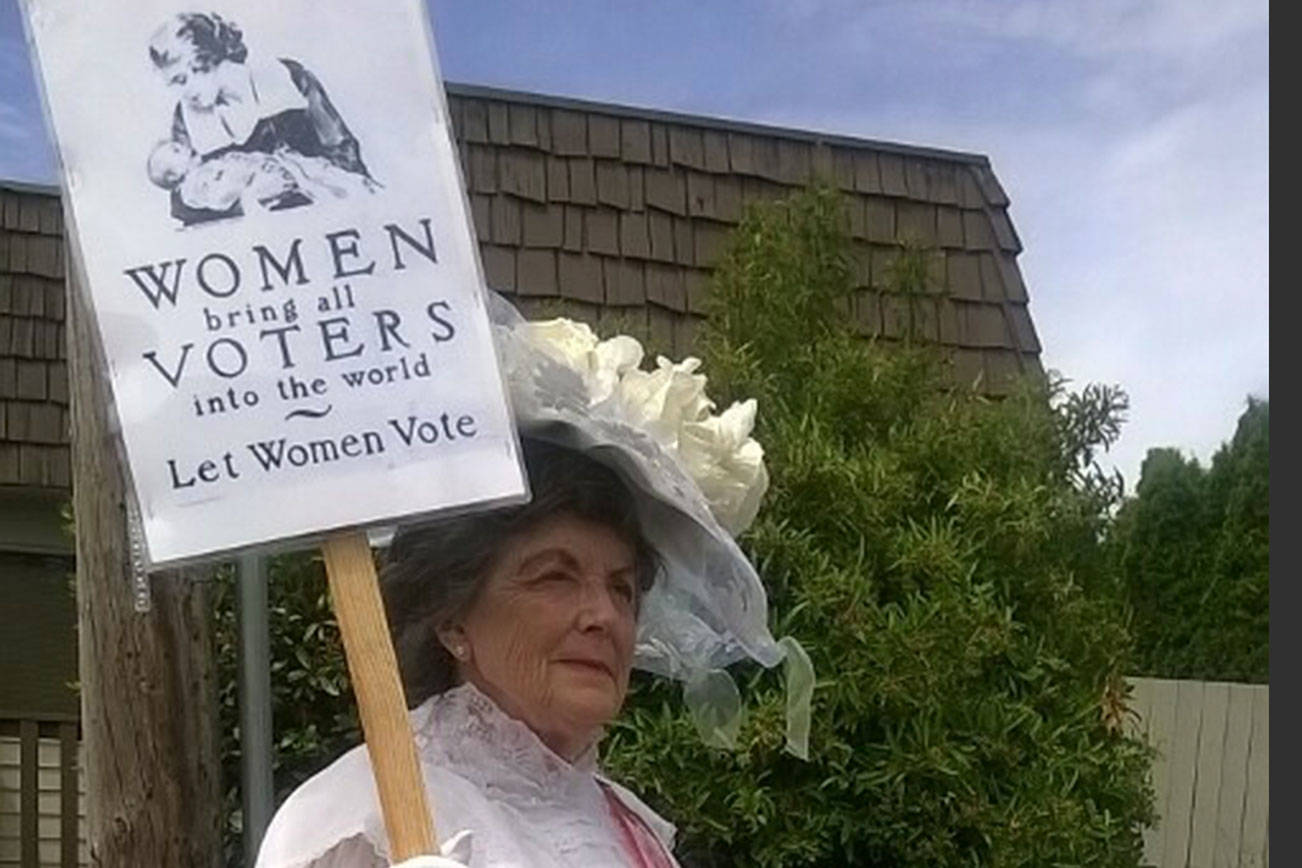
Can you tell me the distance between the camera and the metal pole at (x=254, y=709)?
254 centimetres

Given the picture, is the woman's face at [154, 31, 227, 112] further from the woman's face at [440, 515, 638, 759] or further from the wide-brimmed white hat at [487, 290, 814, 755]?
the woman's face at [440, 515, 638, 759]

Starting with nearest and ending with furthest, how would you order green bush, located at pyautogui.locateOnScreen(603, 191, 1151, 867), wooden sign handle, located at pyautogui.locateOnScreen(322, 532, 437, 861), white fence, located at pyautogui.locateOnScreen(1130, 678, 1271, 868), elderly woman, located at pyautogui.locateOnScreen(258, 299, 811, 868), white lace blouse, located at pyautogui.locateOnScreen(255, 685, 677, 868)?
wooden sign handle, located at pyautogui.locateOnScreen(322, 532, 437, 861) < white lace blouse, located at pyautogui.locateOnScreen(255, 685, 677, 868) < elderly woman, located at pyautogui.locateOnScreen(258, 299, 811, 868) < green bush, located at pyautogui.locateOnScreen(603, 191, 1151, 867) < white fence, located at pyautogui.locateOnScreen(1130, 678, 1271, 868)

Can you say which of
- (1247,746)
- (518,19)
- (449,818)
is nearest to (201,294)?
(449,818)

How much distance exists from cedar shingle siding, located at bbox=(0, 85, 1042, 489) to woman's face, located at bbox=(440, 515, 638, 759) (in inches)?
70.0

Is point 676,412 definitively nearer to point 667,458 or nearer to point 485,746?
point 667,458

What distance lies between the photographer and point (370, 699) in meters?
1.52

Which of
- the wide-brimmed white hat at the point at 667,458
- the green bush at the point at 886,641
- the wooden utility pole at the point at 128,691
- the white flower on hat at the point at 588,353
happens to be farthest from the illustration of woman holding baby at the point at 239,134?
the green bush at the point at 886,641

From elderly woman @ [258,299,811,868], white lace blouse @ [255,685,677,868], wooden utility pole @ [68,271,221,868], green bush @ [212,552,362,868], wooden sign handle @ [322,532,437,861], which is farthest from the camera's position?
green bush @ [212,552,362,868]

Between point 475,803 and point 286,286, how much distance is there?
44cm

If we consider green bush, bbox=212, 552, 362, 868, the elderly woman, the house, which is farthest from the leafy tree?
the elderly woman

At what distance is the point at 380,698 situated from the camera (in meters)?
1.52

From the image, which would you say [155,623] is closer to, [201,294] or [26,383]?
[201,294]

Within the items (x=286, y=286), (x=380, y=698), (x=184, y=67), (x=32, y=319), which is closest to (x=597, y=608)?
(x=380, y=698)

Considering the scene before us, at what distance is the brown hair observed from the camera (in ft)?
5.83
